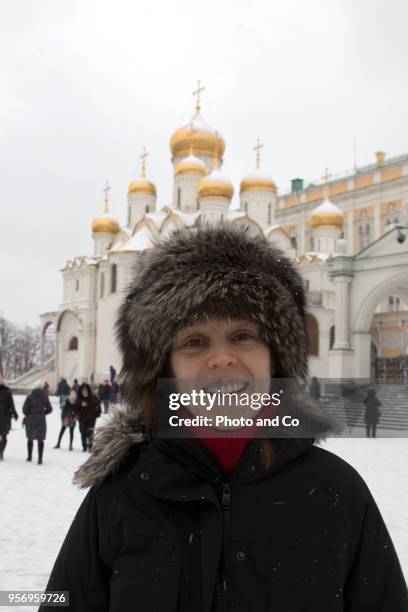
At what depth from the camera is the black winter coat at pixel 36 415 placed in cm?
1051

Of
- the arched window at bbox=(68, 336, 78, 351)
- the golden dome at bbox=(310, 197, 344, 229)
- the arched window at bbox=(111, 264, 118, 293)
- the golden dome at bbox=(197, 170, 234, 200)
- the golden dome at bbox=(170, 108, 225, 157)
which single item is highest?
the golden dome at bbox=(170, 108, 225, 157)

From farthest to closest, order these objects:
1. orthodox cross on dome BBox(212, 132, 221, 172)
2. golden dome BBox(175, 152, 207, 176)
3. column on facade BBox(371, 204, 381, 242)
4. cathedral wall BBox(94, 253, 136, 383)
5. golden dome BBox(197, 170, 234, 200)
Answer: column on facade BBox(371, 204, 381, 242)
golden dome BBox(175, 152, 207, 176)
orthodox cross on dome BBox(212, 132, 221, 172)
cathedral wall BBox(94, 253, 136, 383)
golden dome BBox(197, 170, 234, 200)

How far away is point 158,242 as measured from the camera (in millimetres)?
1929

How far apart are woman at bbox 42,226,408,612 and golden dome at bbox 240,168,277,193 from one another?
3702 centimetres

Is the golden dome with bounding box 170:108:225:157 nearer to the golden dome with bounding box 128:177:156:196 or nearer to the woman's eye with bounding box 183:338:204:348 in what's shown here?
the golden dome with bounding box 128:177:156:196

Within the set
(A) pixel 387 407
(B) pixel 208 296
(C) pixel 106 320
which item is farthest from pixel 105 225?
(B) pixel 208 296

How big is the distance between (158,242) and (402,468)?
906 centimetres

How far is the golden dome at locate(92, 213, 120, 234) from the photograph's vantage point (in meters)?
42.4

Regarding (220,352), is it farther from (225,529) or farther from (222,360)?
(225,529)

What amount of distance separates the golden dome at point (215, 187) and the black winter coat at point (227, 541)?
32.9m

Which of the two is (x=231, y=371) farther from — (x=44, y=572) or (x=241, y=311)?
(x=44, y=572)

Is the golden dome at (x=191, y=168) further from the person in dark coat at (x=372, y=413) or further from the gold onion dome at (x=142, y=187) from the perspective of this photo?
the person in dark coat at (x=372, y=413)

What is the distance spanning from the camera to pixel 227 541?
5.13 feet

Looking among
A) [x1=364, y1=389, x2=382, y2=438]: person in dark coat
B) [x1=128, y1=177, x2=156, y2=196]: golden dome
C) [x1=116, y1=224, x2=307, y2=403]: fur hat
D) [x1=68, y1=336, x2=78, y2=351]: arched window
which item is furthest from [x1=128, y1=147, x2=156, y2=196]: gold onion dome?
[x1=116, y1=224, x2=307, y2=403]: fur hat
